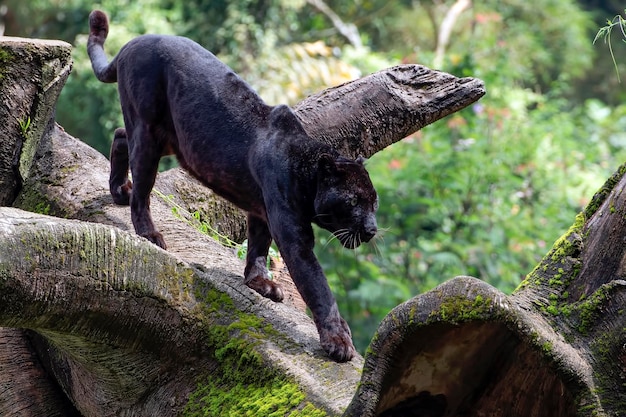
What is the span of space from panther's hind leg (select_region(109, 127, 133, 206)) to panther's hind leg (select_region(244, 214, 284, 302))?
625 mm

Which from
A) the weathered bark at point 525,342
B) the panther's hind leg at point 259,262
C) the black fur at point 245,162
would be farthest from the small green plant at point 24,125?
the weathered bark at point 525,342

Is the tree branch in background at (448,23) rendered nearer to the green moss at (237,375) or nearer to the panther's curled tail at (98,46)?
the panther's curled tail at (98,46)

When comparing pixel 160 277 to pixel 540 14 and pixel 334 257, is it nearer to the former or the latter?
pixel 334 257

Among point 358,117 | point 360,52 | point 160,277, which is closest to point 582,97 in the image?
point 360,52

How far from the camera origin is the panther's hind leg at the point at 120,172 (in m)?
4.12

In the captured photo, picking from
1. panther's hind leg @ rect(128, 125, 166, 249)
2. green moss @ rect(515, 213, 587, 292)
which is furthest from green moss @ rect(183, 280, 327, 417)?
panther's hind leg @ rect(128, 125, 166, 249)

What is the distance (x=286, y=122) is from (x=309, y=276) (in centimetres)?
62

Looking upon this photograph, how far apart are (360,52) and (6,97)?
9509mm

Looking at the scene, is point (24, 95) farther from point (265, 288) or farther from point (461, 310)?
point (461, 310)

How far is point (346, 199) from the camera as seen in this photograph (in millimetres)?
3330

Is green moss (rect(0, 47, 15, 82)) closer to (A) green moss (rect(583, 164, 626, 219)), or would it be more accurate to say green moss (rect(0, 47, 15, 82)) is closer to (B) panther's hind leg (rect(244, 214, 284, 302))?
(B) panther's hind leg (rect(244, 214, 284, 302))

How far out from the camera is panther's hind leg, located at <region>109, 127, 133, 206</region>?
412cm

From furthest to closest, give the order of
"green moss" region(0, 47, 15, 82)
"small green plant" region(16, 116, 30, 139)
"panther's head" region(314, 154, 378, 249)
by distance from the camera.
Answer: "small green plant" region(16, 116, 30, 139)
"green moss" region(0, 47, 15, 82)
"panther's head" region(314, 154, 378, 249)

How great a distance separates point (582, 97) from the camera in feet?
67.1
